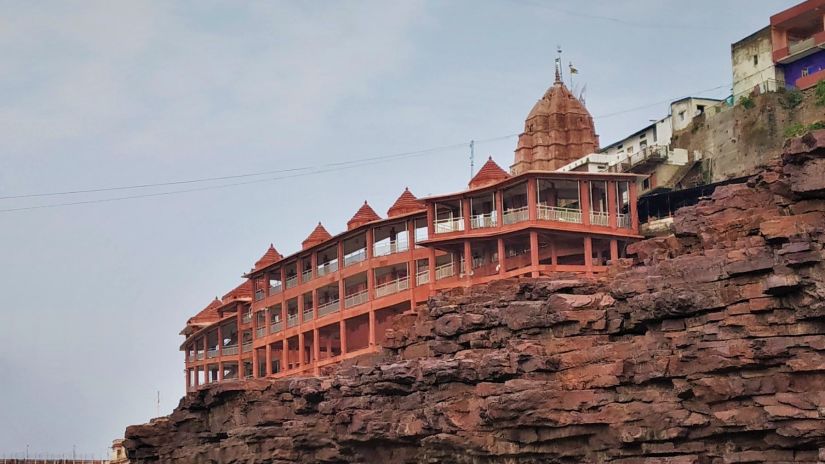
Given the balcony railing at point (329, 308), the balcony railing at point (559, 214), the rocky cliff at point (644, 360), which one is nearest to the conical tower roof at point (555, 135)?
the balcony railing at point (329, 308)

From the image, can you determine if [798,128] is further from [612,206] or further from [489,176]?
[489,176]

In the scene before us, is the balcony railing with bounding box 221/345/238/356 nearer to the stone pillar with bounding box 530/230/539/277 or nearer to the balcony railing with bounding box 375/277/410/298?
the balcony railing with bounding box 375/277/410/298

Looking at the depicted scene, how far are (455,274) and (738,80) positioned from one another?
963 inches

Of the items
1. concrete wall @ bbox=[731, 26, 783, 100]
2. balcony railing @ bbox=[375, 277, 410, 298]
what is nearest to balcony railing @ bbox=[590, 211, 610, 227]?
balcony railing @ bbox=[375, 277, 410, 298]

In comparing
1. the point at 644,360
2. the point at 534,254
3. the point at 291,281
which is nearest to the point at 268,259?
the point at 291,281

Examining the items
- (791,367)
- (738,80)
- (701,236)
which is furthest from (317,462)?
(738,80)

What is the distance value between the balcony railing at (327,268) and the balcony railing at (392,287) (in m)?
5.60

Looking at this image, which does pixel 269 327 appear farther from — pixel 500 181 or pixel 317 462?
pixel 317 462

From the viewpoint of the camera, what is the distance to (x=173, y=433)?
6112cm

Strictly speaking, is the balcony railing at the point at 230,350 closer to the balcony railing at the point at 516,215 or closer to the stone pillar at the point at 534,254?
the balcony railing at the point at 516,215

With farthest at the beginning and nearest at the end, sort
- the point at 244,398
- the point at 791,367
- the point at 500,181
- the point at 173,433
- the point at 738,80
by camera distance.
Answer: the point at 738,80 → the point at 500,181 → the point at 173,433 → the point at 244,398 → the point at 791,367

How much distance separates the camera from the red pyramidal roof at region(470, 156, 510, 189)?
7212 centimetres

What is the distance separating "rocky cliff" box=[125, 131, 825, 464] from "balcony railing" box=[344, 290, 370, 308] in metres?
27.7

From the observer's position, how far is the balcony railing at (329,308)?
79312 millimetres
